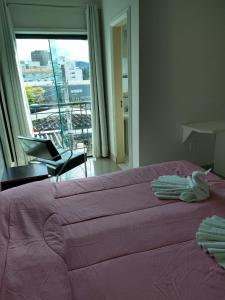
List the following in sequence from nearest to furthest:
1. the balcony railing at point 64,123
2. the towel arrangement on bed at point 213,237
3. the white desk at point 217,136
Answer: the towel arrangement on bed at point 213,237, the white desk at point 217,136, the balcony railing at point 64,123

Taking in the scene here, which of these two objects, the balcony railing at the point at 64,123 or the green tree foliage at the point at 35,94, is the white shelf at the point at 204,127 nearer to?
the balcony railing at the point at 64,123

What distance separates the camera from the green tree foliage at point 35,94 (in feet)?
11.5

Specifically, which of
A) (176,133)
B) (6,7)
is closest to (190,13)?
(176,133)

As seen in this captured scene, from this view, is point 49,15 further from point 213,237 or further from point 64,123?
point 213,237

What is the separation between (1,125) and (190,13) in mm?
2726

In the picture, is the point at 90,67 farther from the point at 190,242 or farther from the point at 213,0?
the point at 190,242

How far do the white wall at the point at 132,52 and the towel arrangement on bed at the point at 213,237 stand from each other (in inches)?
66.1

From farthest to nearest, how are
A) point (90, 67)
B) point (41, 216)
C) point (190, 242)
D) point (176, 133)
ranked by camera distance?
point (90, 67), point (176, 133), point (41, 216), point (190, 242)

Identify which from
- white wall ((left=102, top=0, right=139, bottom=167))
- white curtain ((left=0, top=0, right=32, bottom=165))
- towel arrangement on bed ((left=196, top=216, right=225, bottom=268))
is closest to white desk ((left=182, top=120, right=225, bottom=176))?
white wall ((left=102, top=0, right=139, bottom=167))

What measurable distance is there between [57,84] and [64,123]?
2.05 feet

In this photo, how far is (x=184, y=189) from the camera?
1.52m

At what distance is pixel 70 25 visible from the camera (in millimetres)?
3320

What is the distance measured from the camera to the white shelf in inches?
102

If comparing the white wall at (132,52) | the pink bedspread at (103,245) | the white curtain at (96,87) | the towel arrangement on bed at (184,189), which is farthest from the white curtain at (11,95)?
the towel arrangement on bed at (184,189)
